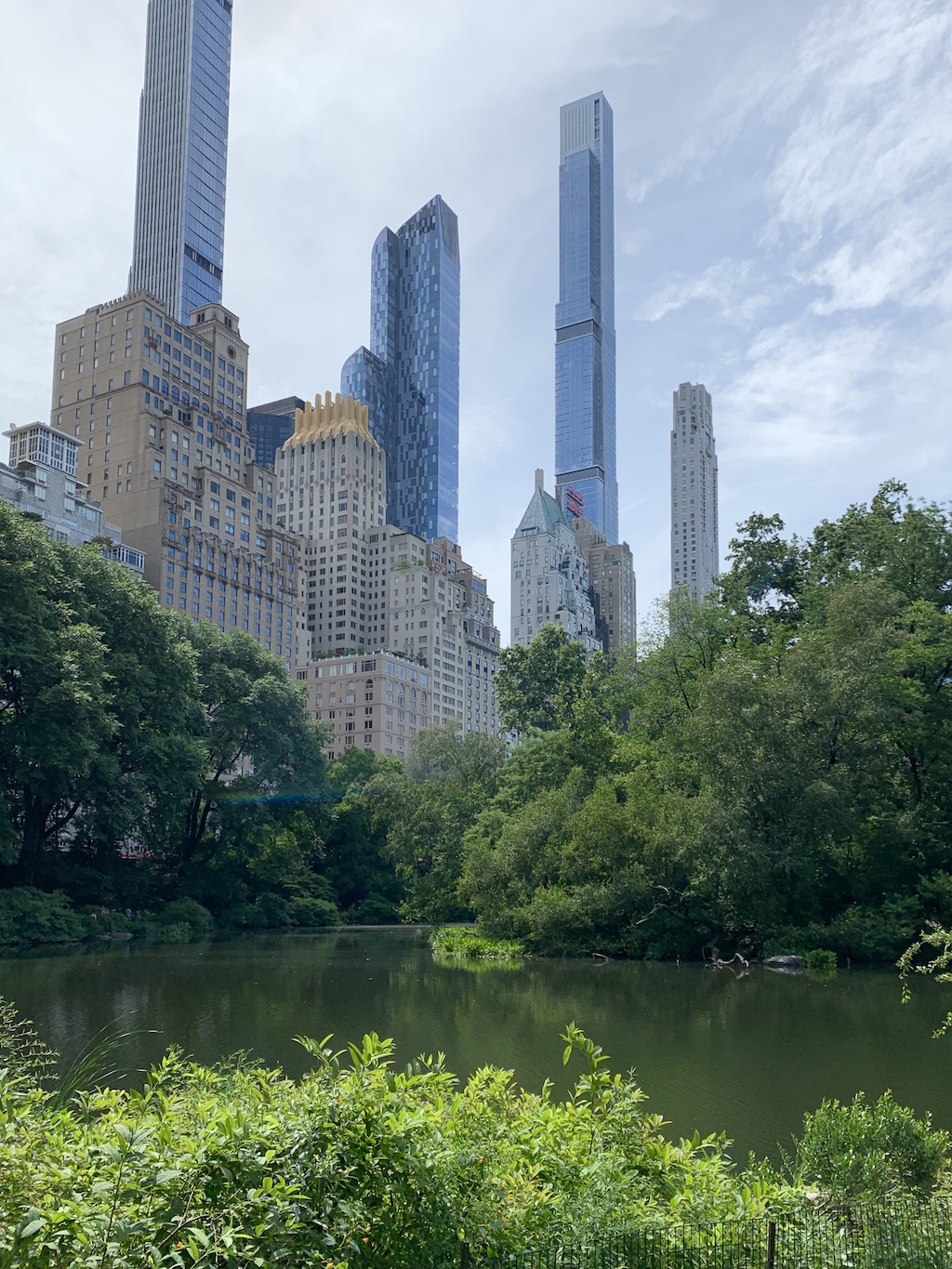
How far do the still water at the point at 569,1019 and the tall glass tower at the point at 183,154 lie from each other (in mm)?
159946

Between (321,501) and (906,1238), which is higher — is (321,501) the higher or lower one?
the higher one

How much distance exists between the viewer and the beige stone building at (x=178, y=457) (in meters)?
112

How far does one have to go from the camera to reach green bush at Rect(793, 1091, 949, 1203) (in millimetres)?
9445

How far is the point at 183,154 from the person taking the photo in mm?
177625

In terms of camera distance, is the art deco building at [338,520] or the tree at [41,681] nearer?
the tree at [41,681]

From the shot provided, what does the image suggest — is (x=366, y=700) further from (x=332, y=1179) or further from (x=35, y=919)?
(x=332, y=1179)

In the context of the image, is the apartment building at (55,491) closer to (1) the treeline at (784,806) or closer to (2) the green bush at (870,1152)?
(1) the treeline at (784,806)

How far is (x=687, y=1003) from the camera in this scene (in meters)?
26.0

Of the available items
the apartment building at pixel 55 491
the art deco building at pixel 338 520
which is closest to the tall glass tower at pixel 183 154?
the art deco building at pixel 338 520

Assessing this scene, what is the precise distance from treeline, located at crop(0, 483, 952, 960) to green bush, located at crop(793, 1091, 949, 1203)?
24312 millimetres

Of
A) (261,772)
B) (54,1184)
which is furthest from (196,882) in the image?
(54,1184)

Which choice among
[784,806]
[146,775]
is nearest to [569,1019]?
[784,806]

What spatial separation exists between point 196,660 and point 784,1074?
158 ft

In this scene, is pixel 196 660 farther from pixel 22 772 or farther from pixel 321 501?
pixel 321 501
